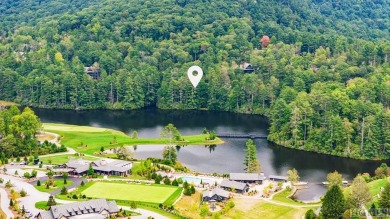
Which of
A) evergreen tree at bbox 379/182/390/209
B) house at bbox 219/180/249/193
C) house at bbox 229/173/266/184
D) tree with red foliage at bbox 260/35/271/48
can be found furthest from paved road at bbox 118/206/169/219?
tree with red foliage at bbox 260/35/271/48

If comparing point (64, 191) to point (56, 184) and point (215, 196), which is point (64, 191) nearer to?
point (56, 184)

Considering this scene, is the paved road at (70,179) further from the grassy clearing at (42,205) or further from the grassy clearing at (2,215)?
the grassy clearing at (2,215)

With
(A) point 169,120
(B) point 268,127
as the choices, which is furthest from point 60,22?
(B) point 268,127

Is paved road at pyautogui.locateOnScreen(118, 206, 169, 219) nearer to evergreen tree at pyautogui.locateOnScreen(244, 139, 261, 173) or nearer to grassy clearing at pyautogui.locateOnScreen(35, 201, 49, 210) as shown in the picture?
grassy clearing at pyautogui.locateOnScreen(35, 201, 49, 210)

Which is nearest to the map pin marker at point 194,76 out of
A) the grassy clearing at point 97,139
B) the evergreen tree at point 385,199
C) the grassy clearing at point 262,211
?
the grassy clearing at point 97,139

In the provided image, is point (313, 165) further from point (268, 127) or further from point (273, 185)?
point (268, 127)

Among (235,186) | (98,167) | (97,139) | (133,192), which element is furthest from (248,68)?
(133,192)
